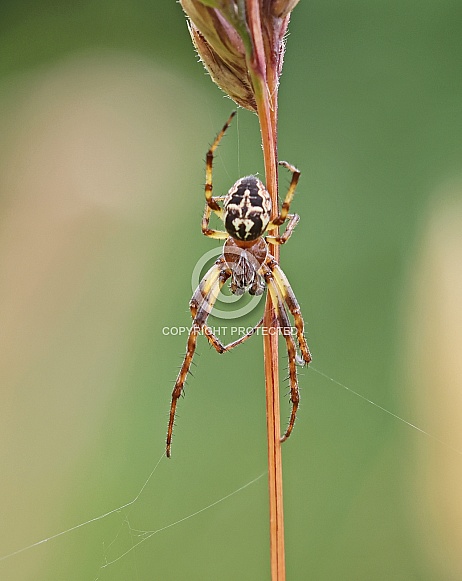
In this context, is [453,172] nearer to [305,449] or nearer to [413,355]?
[413,355]

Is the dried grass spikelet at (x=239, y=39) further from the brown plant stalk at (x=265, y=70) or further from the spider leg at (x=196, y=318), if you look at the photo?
the spider leg at (x=196, y=318)

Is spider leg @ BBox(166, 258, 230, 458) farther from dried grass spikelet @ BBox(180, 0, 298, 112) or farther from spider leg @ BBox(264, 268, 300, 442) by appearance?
dried grass spikelet @ BBox(180, 0, 298, 112)

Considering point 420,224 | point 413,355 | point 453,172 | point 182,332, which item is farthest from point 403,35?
point 182,332

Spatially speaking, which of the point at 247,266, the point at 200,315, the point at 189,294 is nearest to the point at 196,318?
the point at 200,315

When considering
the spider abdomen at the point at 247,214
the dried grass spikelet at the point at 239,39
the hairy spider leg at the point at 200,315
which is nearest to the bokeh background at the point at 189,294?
the hairy spider leg at the point at 200,315

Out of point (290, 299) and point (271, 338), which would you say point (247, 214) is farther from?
point (271, 338)

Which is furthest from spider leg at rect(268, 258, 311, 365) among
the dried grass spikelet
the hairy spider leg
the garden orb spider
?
the dried grass spikelet
